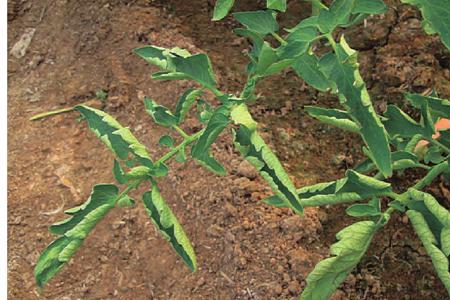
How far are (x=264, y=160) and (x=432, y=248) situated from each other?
34 cm

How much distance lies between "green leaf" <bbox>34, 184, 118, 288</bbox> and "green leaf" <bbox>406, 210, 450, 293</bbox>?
56cm

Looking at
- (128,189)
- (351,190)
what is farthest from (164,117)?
(351,190)

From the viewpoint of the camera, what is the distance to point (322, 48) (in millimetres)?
2369

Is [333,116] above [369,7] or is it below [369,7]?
below

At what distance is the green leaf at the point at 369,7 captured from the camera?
136 centimetres

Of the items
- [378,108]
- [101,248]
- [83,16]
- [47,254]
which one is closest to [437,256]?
[47,254]

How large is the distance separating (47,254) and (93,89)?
114 cm

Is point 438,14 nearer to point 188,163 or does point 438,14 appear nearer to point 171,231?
point 171,231

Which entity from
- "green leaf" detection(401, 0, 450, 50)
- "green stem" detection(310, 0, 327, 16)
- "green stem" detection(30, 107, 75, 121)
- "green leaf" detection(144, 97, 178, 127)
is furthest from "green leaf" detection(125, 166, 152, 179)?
"green stem" detection(30, 107, 75, 121)

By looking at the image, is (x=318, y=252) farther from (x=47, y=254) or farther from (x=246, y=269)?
(x=47, y=254)

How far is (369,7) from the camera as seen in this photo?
137 cm

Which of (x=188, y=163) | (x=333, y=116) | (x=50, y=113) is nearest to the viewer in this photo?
(x=333, y=116)

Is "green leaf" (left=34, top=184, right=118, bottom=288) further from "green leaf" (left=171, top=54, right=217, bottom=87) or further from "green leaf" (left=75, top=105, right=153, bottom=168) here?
"green leaf" (left=171, top=54, right=217, bottom=87)

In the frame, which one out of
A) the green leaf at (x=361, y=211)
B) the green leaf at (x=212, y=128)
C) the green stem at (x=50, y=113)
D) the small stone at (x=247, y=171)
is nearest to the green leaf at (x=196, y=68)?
the green leaf at (x=212, y=128)
